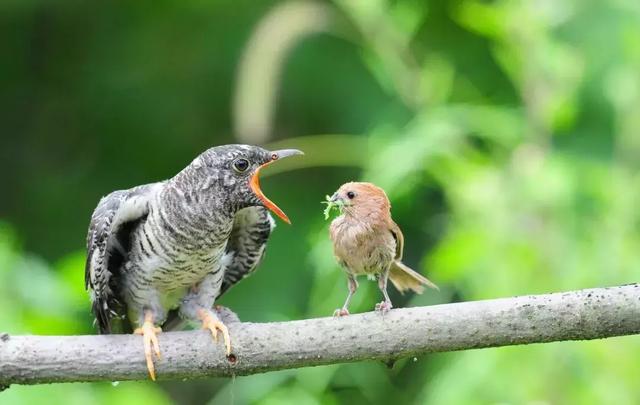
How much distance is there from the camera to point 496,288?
13.1 ft

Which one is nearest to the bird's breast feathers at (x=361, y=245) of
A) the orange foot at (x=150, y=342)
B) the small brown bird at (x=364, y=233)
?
the small brown bird at (x=364, y=233)

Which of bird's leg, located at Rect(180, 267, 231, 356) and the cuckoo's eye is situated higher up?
the cuckoo's eye

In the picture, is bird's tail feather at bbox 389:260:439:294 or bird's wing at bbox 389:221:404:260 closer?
bird's wing at bbox 389:221:404:260

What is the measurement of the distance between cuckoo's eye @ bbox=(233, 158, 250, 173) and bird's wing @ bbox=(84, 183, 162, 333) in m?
Result: 0.51

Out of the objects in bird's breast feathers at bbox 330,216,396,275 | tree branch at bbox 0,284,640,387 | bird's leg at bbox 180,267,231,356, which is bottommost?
tree branch at bbox 0,284,640,387

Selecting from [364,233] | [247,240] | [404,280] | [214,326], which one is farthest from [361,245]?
[247,240]

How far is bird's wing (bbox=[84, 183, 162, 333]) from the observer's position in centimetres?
329

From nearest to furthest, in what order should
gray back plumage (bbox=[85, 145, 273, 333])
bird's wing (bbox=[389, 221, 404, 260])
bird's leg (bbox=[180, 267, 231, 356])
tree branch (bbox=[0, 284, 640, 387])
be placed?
bird's wing (bbox=[389, 221, 404, 260]) < tree branch (bbox=[0, 284, 640, 387]) < gray back plumage (bbox=[85, 145, 273, 333]) < bird's leg (bbox=[180, 267, 231, 356])

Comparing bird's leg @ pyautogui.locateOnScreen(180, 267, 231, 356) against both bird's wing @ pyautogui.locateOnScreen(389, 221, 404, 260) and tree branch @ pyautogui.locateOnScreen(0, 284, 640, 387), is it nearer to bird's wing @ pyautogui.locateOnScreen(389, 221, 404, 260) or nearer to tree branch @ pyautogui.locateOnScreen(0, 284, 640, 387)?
tree branch @ pyautogui.locateOnScreen(0, 284, 640, 387)

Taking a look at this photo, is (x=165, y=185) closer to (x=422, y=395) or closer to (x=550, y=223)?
(x=550, y=223)

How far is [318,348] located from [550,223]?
164 cm

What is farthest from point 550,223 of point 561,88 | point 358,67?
point 358,67

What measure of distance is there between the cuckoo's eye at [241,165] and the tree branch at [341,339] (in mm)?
414

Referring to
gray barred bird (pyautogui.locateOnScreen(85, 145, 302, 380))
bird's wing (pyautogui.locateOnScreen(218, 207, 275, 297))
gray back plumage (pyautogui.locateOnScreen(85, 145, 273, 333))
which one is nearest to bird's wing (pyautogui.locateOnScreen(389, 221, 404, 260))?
gray barred bird (pyautogui.locateOnScreen(85, 145, 302, 380))
